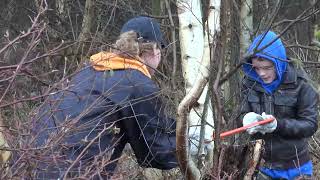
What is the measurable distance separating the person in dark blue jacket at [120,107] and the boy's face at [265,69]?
29.5 inches

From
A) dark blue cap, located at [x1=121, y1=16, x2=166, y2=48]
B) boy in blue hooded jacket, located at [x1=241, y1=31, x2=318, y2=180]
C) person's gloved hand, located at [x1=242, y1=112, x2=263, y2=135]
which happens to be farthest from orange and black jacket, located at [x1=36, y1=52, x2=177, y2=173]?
boy in blue hooded jacket, located at [x1=241, y1=31, x2=318, y2=180]

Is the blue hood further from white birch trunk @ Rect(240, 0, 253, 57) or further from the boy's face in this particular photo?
white birch trunk @ Rect(240, 0, 253, 57)

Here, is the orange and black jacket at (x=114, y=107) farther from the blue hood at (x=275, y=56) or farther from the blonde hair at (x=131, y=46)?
the blue hood at (x=275, y=56)

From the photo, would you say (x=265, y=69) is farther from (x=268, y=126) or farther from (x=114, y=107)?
(x=114, y=107)

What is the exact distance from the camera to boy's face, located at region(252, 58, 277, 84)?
4086mm

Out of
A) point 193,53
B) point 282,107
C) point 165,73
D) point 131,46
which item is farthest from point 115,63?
point 282,107

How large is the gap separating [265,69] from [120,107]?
1.25 meters

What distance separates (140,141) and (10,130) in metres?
1.07

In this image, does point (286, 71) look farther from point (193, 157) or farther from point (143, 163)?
point (143, 163)

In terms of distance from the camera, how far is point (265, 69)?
410 cm

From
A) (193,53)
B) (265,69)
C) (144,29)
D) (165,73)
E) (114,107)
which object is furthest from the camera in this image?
(165,73)

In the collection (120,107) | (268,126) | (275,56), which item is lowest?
(268,126)

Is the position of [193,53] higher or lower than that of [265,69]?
higher

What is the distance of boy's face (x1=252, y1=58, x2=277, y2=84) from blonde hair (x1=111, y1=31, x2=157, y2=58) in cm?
82
